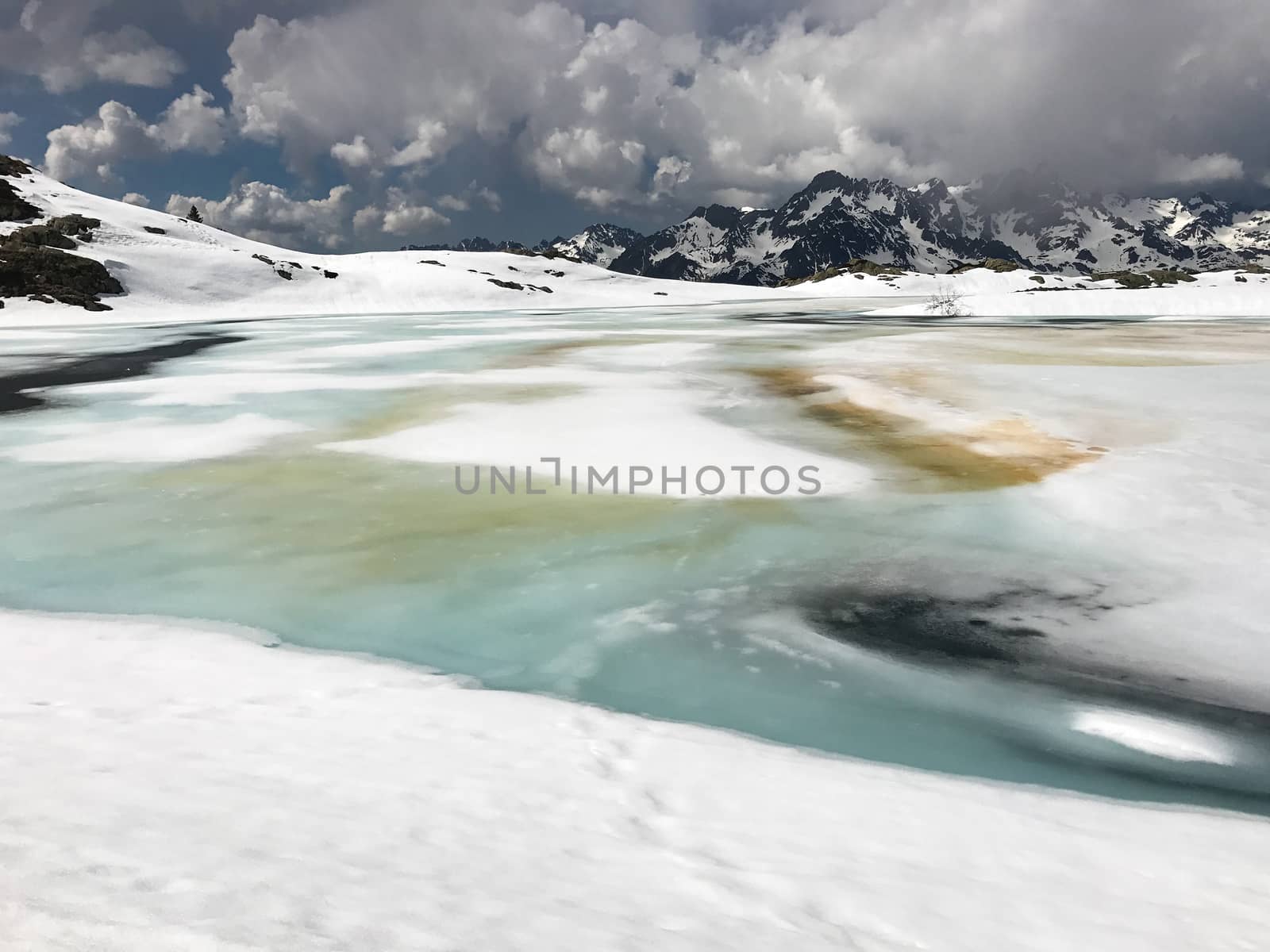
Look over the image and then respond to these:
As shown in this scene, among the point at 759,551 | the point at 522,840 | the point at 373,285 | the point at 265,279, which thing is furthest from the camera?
the point at 373,285

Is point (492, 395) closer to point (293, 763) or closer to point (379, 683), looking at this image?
point (379, 683)

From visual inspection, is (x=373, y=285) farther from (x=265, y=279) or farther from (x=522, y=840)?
(x=522, y=840)

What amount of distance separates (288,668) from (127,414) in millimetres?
12135

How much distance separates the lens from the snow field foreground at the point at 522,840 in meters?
2.54

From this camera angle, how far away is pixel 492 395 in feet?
55.0

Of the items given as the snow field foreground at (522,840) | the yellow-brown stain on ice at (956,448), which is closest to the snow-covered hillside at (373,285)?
the yellow-brown stain on ice at (956,448)

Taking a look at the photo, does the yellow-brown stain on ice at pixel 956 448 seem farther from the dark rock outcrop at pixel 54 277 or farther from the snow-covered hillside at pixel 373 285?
the dark rock outcrop at pixel 54 277

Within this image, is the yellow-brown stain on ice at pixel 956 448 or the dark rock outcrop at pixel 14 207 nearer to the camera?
the yellow-brown stain on ice at pixel 956 448

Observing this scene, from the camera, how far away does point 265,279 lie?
257 feet

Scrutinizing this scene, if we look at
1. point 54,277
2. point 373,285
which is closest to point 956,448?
point 54,277

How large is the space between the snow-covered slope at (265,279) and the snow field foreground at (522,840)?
66267mm

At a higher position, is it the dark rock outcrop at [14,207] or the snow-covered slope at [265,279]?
the dark rock outcrop at [14,207]

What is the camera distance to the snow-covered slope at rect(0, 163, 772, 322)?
228ft

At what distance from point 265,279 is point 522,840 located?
85.0 meters
